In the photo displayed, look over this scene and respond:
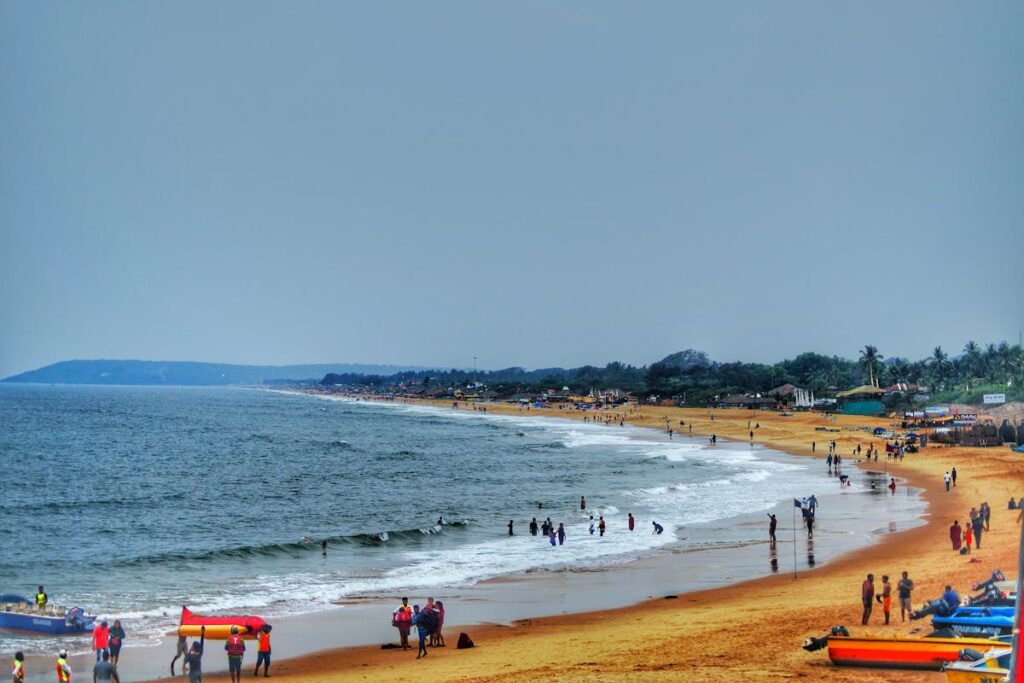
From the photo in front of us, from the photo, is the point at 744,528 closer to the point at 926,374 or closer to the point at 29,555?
the point at 29,555

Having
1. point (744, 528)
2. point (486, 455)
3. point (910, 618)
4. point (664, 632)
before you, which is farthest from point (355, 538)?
point (486, 455)

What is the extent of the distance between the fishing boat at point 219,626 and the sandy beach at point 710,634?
1563mm

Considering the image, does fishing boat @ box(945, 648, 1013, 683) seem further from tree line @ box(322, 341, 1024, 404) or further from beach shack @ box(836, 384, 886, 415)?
beach shack @ box(836, 384, 886, 415)

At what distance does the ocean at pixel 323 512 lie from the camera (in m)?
26.8

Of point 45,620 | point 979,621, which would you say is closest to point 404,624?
point 45,620

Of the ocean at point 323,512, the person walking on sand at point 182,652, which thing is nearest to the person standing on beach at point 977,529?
the ocean at point 323,512

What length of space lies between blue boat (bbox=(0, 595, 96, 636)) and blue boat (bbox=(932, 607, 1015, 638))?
17829 millimetres

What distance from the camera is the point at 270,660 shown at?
18.4m

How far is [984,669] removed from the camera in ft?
38.0

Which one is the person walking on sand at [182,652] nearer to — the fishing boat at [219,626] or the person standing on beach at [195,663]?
the person standing on beach at [195,663]

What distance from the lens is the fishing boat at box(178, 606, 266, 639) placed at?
19766 mm

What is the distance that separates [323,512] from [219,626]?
23343 mm

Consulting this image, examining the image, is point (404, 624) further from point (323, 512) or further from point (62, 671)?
point (323, 512)

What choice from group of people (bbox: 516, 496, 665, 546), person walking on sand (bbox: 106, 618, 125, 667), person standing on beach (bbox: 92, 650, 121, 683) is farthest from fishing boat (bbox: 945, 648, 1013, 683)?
group of people (bbox: 516, 496, 665, 546)
